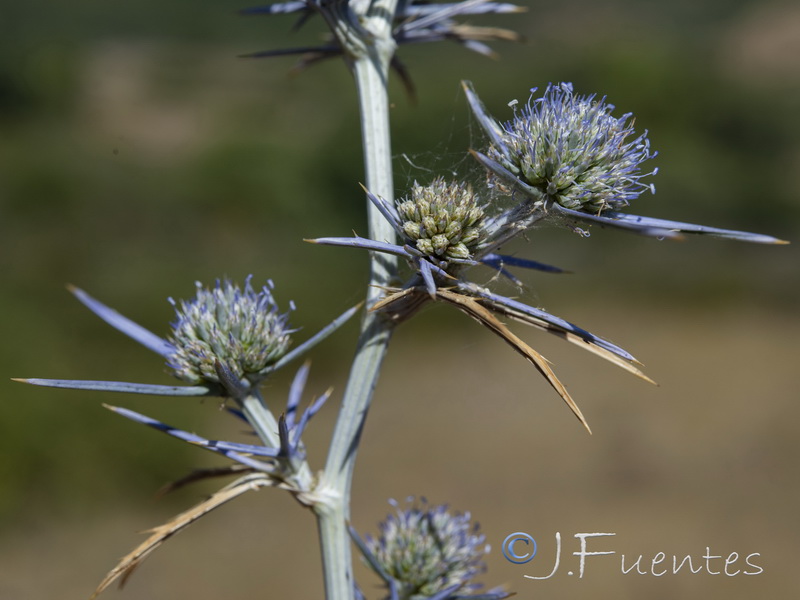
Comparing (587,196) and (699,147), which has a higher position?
(699,147)

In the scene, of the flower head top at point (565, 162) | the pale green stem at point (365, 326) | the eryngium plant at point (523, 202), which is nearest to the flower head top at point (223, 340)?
the pale green stem at point (365, 326)

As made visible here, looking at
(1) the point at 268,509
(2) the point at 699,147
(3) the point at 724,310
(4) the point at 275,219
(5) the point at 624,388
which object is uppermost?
(2) the point at 699,147

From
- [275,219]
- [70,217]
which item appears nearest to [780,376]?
[275,219]

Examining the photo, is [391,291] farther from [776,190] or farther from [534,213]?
[776,190]

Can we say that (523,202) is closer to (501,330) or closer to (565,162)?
(565,162)

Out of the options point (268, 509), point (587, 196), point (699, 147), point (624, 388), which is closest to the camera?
point (587, 196)

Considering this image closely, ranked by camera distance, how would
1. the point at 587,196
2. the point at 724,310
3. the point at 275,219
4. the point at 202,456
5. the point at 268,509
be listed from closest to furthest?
1. the point at 587,196
2. the point at 268,509
3. the point at 202,456
4. the point at 724,310
5. the point at 275,219

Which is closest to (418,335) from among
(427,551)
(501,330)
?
(427,551)

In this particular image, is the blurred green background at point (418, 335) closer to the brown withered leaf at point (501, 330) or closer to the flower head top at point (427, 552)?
the brown withered leaf at point (501, 330)
